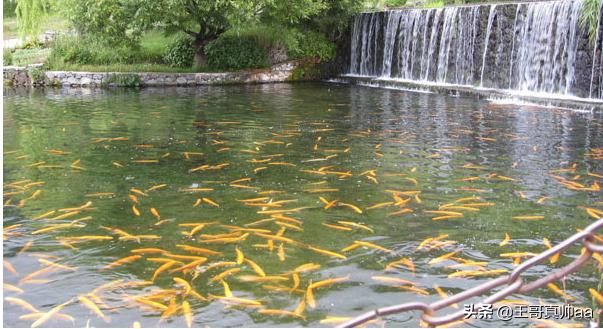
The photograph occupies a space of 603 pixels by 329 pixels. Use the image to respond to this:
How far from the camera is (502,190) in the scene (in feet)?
20.7

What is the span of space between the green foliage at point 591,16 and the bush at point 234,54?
10.9 metres

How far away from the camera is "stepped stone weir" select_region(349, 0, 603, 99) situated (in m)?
14.4

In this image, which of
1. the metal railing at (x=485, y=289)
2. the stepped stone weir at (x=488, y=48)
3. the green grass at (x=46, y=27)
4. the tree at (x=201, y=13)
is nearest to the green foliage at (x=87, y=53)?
the tree at (x=201, y=13)

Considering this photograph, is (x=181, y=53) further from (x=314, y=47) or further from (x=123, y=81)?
(x=314, y=47)

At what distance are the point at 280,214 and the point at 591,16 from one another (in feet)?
36.4

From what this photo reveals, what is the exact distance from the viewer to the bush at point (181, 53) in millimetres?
21422

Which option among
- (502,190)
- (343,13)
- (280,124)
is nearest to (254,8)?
(343,13)

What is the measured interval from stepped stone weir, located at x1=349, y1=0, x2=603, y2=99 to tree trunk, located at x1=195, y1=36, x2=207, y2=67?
18.3ft

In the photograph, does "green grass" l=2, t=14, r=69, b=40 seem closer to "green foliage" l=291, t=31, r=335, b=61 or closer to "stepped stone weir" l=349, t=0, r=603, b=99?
"green foliage" l=291, t=31, r=335, b=61

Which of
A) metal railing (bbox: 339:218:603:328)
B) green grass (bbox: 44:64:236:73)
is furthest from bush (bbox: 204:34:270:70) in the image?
metal railing (bbox: 339:218:603:328)

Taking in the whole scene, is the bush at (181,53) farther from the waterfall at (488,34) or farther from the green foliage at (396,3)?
the green foliage at (396,3)

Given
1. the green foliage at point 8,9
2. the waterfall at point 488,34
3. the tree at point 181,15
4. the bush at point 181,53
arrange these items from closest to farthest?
the waterfall at point 488,34 → the tree at point 181,15 → the bush at point 181,53 → the green foliage at point 8,9

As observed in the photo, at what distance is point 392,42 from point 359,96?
5.53 m

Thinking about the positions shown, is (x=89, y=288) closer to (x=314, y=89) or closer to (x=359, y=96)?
(x=359, y=96)
